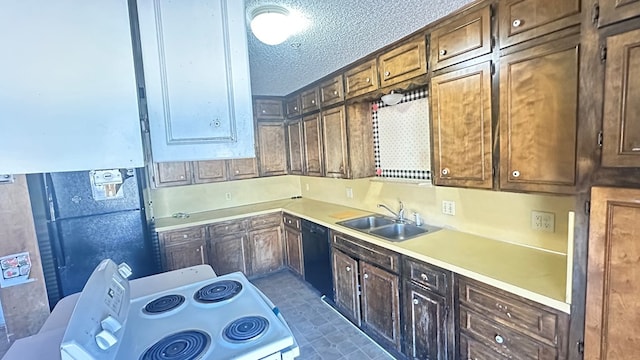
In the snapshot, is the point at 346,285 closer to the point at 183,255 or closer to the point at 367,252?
the point at 367,252

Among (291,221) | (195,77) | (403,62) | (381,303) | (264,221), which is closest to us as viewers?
(195,77)

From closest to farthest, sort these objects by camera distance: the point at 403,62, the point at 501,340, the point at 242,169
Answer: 1. the point at 501,340
2. the point at 403,62
3. the point at 242,169

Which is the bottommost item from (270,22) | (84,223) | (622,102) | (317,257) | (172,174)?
(317,257)

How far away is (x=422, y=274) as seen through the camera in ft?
6.28

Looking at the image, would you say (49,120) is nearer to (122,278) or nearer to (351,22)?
(122,278)

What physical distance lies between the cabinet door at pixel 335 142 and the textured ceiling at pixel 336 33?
1.43 ft

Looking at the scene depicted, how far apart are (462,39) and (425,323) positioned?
1.81 meters

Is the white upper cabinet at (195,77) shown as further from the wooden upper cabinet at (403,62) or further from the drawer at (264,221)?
the drawer at (264,221)

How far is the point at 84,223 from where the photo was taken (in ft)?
6.31

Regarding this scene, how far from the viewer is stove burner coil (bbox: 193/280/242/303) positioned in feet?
4.40

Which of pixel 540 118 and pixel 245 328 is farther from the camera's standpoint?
pixel 540 118

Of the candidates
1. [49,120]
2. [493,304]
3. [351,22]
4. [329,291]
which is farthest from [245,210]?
[49,120]

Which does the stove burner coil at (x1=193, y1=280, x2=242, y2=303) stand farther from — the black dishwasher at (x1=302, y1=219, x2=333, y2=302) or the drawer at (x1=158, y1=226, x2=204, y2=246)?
the drawer at (x1=158, y1=226, x2=204, y2=246)

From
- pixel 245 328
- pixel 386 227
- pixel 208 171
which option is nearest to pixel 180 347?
pixel 245 328
